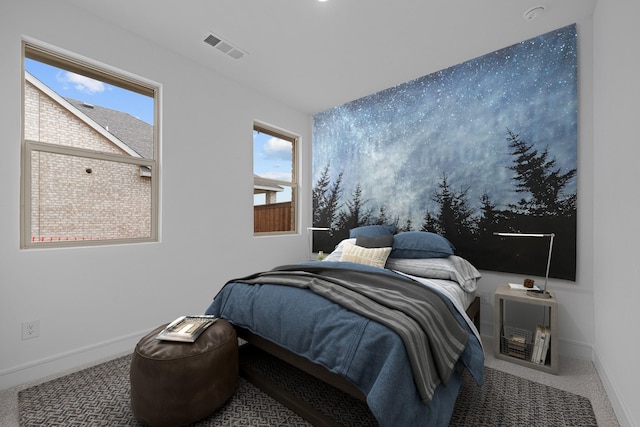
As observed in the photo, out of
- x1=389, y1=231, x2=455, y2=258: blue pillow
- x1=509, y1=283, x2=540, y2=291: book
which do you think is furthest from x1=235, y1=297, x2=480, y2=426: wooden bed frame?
x1=509, y1=283, x2=540, y2=291: book

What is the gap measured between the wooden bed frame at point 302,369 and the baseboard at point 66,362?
3.92ft

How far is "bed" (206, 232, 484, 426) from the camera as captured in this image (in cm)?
123

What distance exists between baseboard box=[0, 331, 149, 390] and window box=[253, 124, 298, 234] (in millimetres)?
1781

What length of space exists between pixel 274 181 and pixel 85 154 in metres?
2.08

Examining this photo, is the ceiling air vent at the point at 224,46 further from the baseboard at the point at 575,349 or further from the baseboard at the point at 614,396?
the baseboard at the point at 575,349

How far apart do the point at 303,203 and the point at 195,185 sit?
167cm

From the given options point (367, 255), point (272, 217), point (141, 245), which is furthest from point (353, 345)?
point (272, 217)

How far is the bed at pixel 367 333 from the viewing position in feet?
4.05

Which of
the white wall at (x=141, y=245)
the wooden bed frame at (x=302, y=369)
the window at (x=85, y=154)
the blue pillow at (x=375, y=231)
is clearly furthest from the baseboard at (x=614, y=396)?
the window at (x=85, y=154)

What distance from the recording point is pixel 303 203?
4.25 metres

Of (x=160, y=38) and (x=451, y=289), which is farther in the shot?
(x=160, y=38)

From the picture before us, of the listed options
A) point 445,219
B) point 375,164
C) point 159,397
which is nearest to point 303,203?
point 375,164

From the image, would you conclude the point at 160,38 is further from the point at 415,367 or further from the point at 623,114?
the point at 623,114

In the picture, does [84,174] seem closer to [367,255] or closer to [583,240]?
[367,255]
